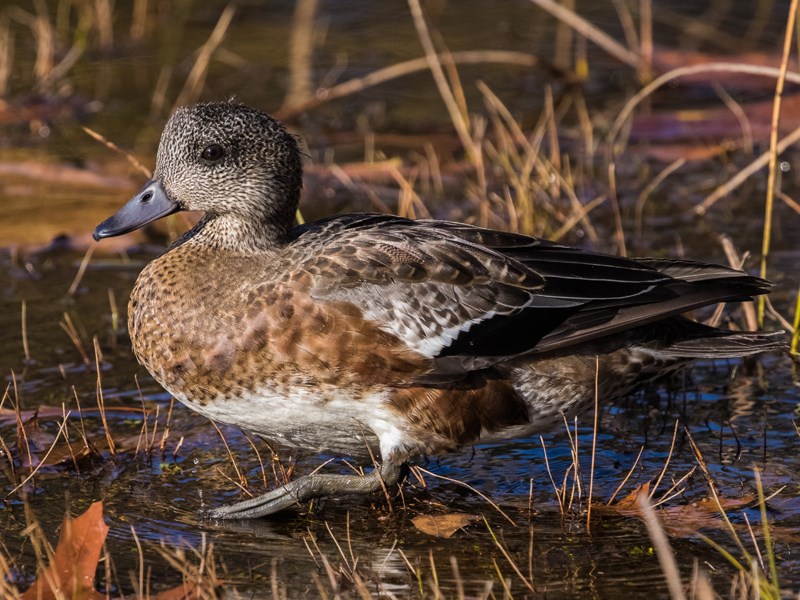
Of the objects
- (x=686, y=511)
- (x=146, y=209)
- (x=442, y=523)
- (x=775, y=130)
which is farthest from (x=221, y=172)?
(x=775, y=130)

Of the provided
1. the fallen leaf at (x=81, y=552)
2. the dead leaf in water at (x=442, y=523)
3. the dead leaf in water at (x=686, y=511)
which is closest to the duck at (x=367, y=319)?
the dead leaf in water at (x=442, y=523)

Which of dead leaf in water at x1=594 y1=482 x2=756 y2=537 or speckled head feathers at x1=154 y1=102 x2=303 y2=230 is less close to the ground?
speckled head feathers at x1=154 y1=102 x2=303 y2=230

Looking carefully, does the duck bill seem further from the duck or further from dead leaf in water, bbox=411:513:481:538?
dead leaf in water, bbox=411:513:481:538

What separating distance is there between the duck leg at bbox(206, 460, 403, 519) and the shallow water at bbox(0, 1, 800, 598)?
0.06 m

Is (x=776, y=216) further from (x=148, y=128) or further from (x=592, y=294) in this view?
(x=148, y=128)

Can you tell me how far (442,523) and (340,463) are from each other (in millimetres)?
787

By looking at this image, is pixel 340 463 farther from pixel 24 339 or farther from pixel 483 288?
pixel 24 339

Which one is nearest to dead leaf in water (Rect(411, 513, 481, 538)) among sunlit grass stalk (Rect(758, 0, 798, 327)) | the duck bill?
the duck bill

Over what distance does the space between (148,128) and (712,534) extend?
18.1 ft

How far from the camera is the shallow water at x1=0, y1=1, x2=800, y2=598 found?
13.5 ft

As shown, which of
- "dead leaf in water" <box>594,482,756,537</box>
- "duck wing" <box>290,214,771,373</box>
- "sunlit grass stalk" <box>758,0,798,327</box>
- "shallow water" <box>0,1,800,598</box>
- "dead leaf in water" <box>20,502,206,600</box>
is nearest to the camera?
"dead leaf in water" <box>20,502,206,600</box>

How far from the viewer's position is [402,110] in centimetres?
905

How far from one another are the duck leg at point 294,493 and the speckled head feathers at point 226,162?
92 centimetres

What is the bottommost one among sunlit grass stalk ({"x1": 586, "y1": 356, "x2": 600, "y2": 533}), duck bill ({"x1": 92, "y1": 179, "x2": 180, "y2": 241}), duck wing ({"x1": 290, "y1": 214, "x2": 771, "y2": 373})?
sunlit grass stalk ({"x1": 586, "y1": 356, "x2": 600, "y2": 533})
